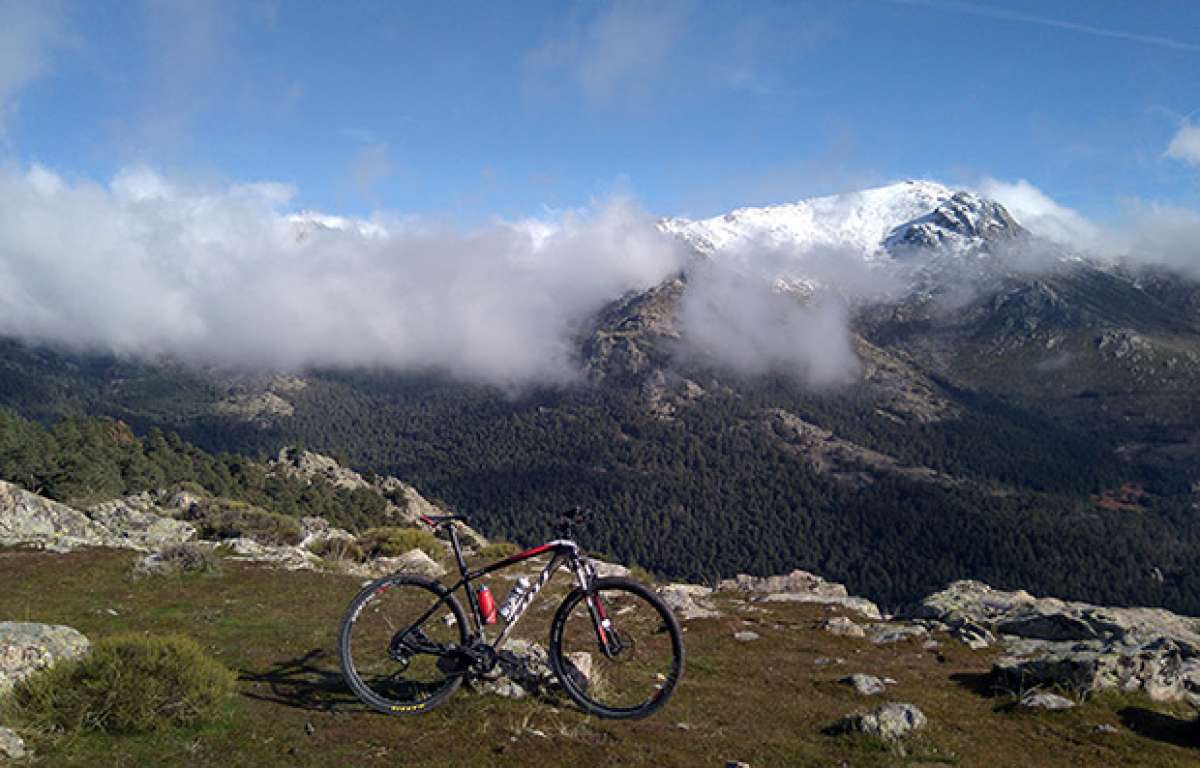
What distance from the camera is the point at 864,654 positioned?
56.4 ft

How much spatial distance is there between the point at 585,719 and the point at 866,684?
6579mm

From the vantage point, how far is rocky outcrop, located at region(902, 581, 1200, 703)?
39.6 ft

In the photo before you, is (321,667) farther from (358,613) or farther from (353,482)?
(353,482)

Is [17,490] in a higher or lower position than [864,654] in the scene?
higher

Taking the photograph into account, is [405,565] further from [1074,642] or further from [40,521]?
[1074,642]

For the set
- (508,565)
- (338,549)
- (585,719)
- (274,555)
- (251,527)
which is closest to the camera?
(585,719)

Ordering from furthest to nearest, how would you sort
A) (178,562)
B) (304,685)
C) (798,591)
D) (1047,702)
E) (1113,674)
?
(798,591), (178,562), (1113,674), (1047,702), (304,685)

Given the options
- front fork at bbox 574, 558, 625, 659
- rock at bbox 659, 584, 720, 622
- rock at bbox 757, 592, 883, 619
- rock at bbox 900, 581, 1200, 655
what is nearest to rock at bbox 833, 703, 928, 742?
front fork at bbox 574, 558, 625, 659

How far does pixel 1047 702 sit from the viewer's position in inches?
447

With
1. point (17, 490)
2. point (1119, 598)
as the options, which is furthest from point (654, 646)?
point (1119, 598)

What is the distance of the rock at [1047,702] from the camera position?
11188mm

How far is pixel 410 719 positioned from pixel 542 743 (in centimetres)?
196

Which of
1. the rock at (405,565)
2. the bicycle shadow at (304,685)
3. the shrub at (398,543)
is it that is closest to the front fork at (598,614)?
the bicycle shadow at (304,685)

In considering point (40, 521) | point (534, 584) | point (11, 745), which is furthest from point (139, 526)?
point (534, 584)
